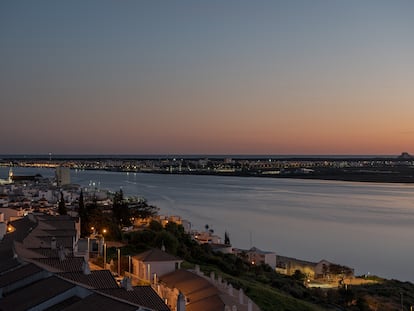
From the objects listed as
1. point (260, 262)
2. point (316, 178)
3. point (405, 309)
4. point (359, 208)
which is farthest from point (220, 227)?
point (316, 178)

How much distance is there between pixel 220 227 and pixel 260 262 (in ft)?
34.3

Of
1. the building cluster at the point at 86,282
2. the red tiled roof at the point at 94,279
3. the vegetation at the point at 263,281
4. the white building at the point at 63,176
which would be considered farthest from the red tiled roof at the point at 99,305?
the white building at the point at 63,176

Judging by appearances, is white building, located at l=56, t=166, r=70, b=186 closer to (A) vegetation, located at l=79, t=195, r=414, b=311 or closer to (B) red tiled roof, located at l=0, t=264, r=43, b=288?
(A) vegetation, located at l=79, t=195, r=414, b=311

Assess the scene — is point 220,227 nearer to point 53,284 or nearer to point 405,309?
point 405,309

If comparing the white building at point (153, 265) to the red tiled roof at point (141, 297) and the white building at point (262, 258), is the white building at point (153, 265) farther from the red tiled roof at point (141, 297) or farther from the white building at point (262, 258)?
the white building at point (262, 258)

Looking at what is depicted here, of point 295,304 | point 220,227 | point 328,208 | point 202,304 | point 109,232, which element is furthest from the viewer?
point 328,208


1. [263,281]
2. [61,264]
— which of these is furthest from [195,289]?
[263,281]

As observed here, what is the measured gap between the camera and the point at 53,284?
7.03 metres

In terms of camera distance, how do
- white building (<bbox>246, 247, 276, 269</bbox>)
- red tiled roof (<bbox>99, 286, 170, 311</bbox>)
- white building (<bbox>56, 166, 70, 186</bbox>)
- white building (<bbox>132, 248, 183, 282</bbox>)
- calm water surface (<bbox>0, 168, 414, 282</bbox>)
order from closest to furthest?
red tiled roof (<bbox>99, 286, 170, 311</bbox>)
white building (<bbox>132, 248, 183, 282</bbox>)
white building (<bbox>246, 247, 276, 269</bbox>)
calm water surface (<bbox>0, 168, 414, 282</bbox>)
white building (<bbox>56, 166, 70, 186</bbox>)

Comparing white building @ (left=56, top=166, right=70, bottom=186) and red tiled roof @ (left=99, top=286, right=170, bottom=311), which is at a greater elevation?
red tiled roof @ (left=99, top=286, right=170, bottom=311)

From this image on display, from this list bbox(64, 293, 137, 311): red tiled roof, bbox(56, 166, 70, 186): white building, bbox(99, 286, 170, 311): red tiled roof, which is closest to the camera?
bbox(64, 293, 137, 311): red tiled roof

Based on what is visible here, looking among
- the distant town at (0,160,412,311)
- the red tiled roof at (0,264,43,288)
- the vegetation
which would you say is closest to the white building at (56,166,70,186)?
the distant town at (0,160,412,311)

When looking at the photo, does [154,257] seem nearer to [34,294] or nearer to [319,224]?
→ [34,294]

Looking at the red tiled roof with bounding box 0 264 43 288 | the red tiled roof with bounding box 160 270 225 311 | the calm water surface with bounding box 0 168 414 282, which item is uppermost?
the red tiled roof with bounding box 0 264 43 288
